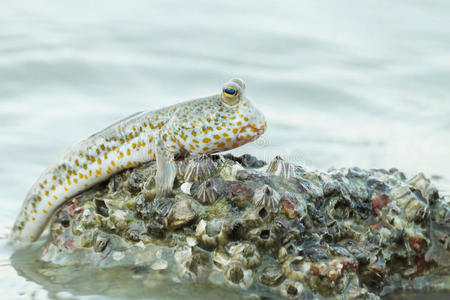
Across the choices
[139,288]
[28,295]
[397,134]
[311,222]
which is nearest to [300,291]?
[311,222]

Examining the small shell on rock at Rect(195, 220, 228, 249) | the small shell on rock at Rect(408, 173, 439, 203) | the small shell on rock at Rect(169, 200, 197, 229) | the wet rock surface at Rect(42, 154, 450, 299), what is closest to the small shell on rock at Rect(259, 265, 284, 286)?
the wet rock surface at Rect(42, 154, 450, 299)

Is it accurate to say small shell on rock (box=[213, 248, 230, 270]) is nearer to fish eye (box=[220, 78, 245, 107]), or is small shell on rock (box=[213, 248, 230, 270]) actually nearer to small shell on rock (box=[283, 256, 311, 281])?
small shell on rock (box=[283, 256, 311, 281])

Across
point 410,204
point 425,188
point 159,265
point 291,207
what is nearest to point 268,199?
point 291,207

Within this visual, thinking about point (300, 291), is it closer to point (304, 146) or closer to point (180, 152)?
point (180, 152)

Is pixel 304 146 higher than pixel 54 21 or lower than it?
lower

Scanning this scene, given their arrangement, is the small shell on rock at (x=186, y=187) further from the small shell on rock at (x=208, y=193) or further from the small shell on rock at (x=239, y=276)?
the small shell on rock at (x=239, y=276)

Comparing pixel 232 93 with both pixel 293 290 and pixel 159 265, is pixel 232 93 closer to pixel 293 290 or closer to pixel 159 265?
pixel 159 265
